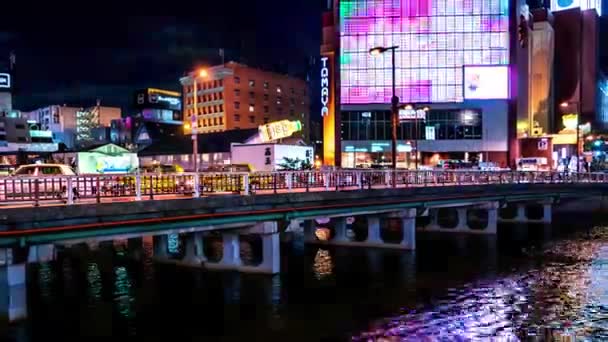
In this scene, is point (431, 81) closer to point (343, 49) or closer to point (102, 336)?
point (343, 49)

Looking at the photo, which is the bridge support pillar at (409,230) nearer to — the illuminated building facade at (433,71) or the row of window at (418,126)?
the illuminated building facade at (433,71)

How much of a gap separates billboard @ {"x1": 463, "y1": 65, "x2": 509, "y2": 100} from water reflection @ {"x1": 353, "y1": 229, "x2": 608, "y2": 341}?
67.4m

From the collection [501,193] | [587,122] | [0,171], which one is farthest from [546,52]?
[0,171]

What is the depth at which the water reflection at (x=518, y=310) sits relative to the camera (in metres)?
18.6

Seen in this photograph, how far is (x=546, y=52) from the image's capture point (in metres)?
113

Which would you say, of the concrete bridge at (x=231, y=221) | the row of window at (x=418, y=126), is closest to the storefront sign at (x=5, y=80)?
the row of window at (x=418, y=126)

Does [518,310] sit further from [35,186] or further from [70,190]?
[35,186]

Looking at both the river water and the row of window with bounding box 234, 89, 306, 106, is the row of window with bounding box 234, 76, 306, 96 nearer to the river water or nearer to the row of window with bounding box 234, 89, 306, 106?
the row of window with bounding box 234, 89, 306, 106

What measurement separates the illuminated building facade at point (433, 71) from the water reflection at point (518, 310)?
223 ft

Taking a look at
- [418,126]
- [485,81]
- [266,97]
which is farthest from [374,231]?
[266,97]

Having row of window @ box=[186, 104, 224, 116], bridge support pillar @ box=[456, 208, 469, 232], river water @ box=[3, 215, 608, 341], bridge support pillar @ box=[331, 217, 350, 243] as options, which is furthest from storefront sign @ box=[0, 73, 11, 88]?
bridge support pillar @ box=[456, 208, 469, 232]

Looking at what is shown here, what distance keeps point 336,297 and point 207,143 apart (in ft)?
192

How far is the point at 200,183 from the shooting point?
2523 centimetres

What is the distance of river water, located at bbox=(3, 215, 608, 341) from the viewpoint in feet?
62.3
